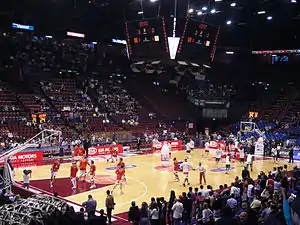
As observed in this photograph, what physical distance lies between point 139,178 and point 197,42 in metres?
9.58

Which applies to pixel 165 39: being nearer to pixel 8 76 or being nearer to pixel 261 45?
pixel 8 76

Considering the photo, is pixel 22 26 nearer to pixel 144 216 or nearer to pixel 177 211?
pixel 177 211

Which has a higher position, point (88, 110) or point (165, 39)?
point (165, 39)

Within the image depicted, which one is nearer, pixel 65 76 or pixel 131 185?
pixel 131 185

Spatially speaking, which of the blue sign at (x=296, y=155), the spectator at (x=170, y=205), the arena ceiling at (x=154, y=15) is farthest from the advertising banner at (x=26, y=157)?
the blue sign at (x=296, y=155)

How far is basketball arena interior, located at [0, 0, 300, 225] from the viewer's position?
1288 cm

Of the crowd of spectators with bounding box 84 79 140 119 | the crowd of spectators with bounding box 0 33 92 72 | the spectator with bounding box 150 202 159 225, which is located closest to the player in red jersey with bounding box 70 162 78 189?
the spectator with bounding box 150 202 159 225

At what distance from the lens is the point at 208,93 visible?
49.8 meters

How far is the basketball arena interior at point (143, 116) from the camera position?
1288cm

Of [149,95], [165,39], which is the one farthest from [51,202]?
[149,95]

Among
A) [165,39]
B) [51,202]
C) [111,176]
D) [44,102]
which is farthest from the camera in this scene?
[44,102]

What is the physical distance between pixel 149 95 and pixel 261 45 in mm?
16081

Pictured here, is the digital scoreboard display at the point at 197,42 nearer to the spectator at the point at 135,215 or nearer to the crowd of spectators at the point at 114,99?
the spectator at the point at 135,215

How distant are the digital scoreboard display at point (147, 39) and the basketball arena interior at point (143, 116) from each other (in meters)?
0.05
